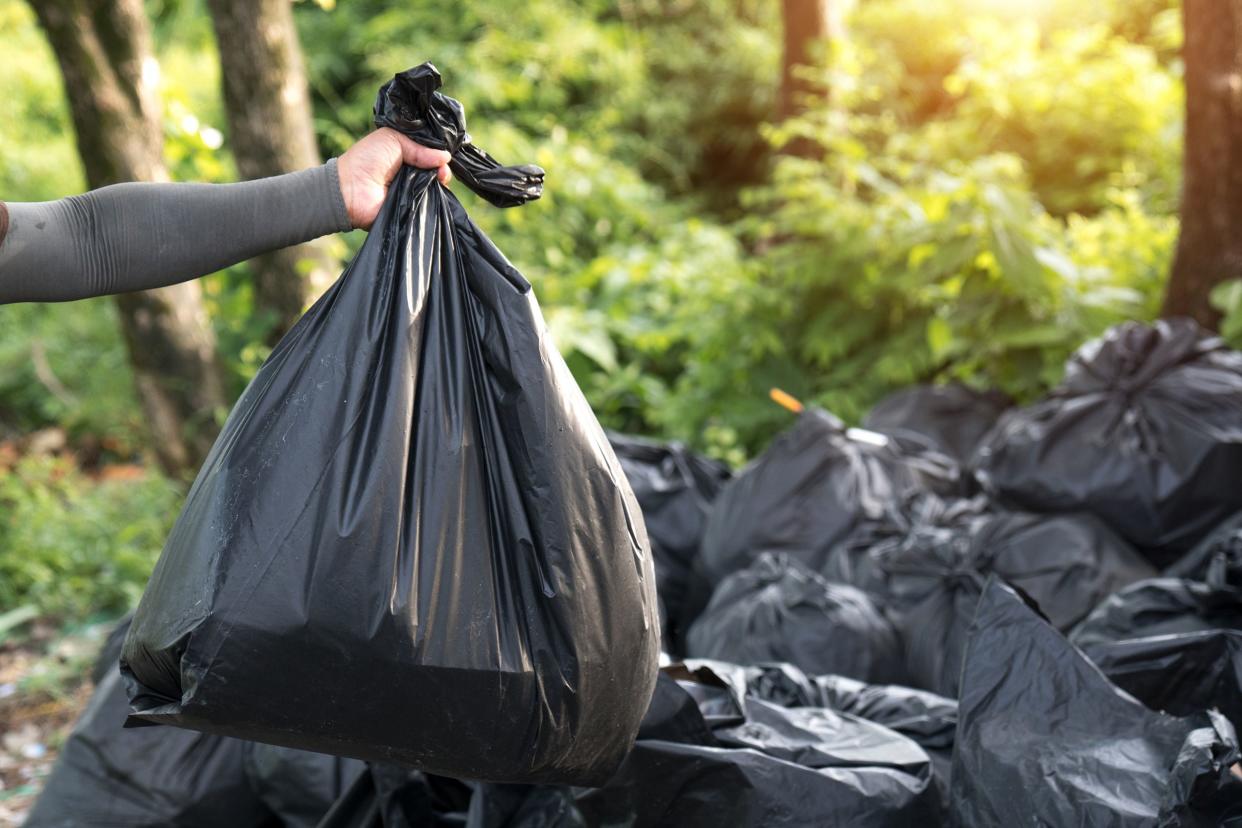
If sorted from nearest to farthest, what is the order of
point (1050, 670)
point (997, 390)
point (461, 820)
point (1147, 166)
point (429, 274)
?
point (429, 274) < point (1050, 670) < point (461, 820) < point (997, 390) < point (1147, 166)

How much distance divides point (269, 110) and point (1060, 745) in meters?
3.74

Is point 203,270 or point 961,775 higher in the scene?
point 203,270

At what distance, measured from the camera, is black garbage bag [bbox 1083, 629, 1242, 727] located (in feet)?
6.78

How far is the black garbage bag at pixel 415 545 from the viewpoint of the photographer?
1.42 meters

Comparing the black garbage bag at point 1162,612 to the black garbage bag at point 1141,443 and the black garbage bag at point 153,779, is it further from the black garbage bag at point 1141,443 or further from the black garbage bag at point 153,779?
the black garbage bag at point 153,779

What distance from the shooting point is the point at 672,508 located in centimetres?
361

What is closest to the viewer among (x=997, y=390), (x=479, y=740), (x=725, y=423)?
(x=479, y=740)

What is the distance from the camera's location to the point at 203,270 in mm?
1634

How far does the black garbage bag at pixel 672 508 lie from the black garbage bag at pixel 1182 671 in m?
1.50

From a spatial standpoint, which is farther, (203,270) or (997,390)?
(997,390)

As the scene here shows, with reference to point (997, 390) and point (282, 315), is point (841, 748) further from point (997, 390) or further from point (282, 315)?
point (282, 315)

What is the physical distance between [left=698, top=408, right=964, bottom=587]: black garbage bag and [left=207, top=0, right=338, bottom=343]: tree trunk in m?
1.93

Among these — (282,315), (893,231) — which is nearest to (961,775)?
(893,231)

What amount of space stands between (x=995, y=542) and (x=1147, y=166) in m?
4.08
